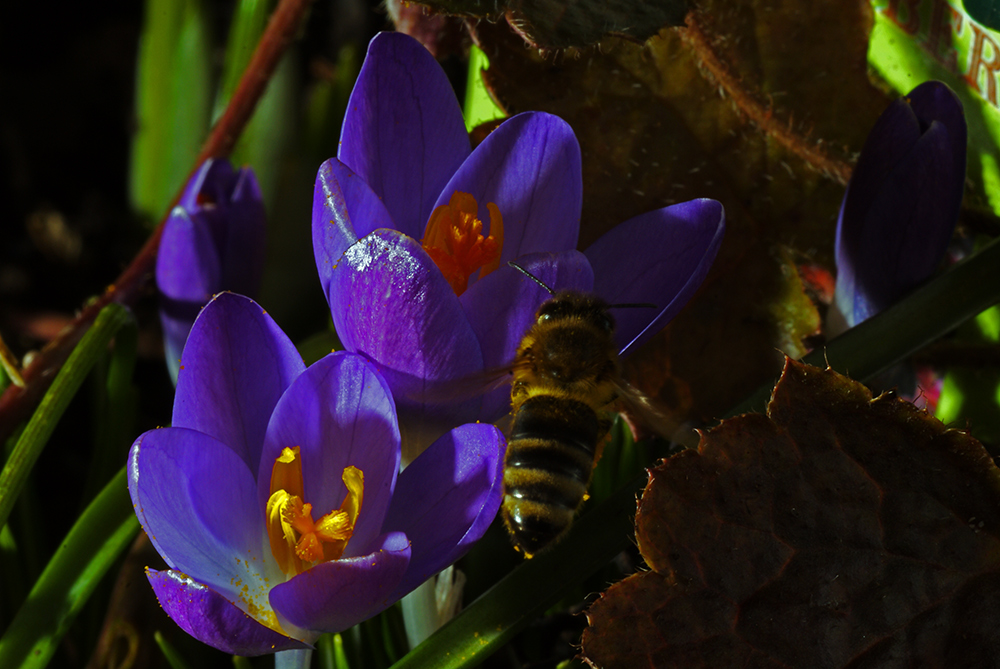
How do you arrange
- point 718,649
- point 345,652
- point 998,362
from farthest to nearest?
point 998,362 < point 345,652 < point 718,649

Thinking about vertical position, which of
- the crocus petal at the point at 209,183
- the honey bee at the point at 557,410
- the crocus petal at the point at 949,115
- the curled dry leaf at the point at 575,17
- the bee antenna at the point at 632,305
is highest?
the curled dry leaf at the point at 575,17

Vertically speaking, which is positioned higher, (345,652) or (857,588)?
(857,588)

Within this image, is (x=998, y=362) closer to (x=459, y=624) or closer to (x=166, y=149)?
(x=459, y=624)

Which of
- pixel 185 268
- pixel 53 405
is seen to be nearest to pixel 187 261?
pixel 185 268

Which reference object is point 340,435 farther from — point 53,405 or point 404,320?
point 53,405

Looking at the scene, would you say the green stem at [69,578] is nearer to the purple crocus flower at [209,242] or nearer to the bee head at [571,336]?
the purple crocus flower at [209,242]

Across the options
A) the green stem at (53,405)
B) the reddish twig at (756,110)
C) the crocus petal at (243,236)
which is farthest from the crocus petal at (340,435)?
the reddish twig at (756,110)

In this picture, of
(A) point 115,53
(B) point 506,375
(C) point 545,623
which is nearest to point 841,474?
(B) point 506,375
